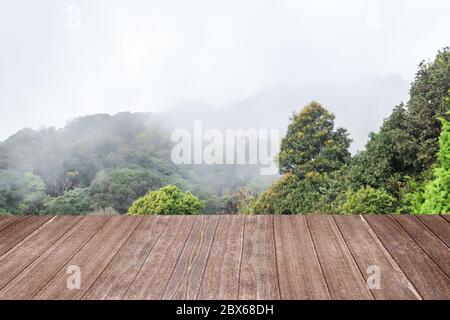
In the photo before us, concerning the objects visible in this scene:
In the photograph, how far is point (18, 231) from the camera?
73.2 inches

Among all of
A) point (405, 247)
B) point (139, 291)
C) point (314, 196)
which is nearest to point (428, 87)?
point (314, 196)

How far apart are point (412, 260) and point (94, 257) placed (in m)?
0.89

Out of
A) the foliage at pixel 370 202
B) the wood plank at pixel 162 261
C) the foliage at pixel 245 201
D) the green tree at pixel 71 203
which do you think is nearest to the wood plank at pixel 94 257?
the wood plank at pixel 162 261

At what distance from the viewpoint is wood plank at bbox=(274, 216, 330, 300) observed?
4.20 feet

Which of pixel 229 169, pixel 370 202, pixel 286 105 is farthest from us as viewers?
pixel 286 105

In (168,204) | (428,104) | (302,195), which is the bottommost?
(168,204)

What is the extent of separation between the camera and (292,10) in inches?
770

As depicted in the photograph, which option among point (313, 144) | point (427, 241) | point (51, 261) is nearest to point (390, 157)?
point (313, 144)

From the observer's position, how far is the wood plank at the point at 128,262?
51.4 inches

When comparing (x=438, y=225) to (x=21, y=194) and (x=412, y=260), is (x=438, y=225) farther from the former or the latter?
(x=21, y=194)

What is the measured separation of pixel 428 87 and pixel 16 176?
1128cm

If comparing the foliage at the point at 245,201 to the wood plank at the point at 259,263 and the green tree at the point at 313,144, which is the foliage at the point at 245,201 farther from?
the wood plank at the point at 259,263

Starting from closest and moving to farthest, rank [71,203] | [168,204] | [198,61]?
[168,204]
[71,203]
[198,61]

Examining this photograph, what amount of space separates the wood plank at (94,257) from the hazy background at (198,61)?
1462 cm
